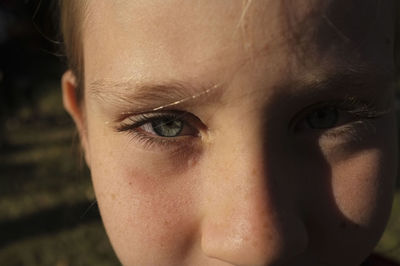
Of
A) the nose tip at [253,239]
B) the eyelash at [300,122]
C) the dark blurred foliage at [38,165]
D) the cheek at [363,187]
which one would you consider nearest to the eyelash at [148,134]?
the eyelash at [300,122]

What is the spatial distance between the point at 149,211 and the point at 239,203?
0.63 feet

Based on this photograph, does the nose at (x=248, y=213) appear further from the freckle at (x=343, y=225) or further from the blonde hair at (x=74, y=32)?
the blonde hair at (x=74, y=32)

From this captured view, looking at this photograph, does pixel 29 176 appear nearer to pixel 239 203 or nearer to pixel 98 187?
pixel 98 187

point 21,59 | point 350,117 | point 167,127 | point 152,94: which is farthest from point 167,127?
point 21,59

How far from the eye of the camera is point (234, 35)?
2.48ft

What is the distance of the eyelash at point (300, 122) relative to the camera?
0.87 metres

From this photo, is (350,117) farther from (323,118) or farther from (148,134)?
(148,134)

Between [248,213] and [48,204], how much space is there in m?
2.10

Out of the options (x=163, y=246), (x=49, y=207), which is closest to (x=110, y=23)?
(x=163, y=246)

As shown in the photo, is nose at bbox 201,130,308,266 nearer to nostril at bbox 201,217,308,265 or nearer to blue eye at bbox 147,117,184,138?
nostril at bbox 201,217,308,265

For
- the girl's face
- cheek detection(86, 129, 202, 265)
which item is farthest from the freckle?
cheek detection(86, 129, 202, 265)

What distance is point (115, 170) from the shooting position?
3.19 ft

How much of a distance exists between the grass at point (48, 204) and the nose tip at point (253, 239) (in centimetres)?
148

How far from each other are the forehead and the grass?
1.52 m
